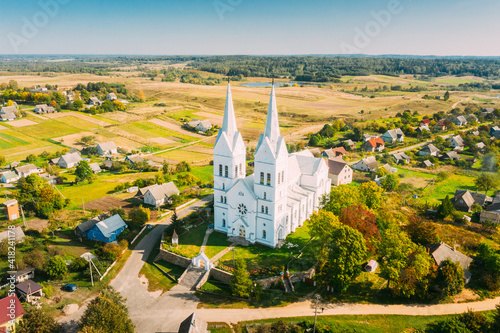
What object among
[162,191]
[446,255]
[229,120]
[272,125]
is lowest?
[162,191]

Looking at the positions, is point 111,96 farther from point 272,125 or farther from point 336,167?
point 272,125

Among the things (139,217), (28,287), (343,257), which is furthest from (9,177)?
(343,257)

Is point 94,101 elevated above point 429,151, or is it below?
above

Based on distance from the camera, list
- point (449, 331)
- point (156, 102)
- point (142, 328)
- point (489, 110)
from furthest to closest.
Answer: point (156, 102), point (489, 110), point (142, 328), point (449, 331)

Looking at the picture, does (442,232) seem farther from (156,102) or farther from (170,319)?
(156,102)

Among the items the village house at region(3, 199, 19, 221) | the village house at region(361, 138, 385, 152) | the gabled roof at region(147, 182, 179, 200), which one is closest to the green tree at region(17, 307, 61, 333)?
the gabled roof at region(147, 182, 179, 200)

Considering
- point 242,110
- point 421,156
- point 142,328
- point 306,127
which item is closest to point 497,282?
point 142,328

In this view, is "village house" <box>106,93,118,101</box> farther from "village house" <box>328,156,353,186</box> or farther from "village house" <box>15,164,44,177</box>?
"village house" <box>328,156,353,186</box>
